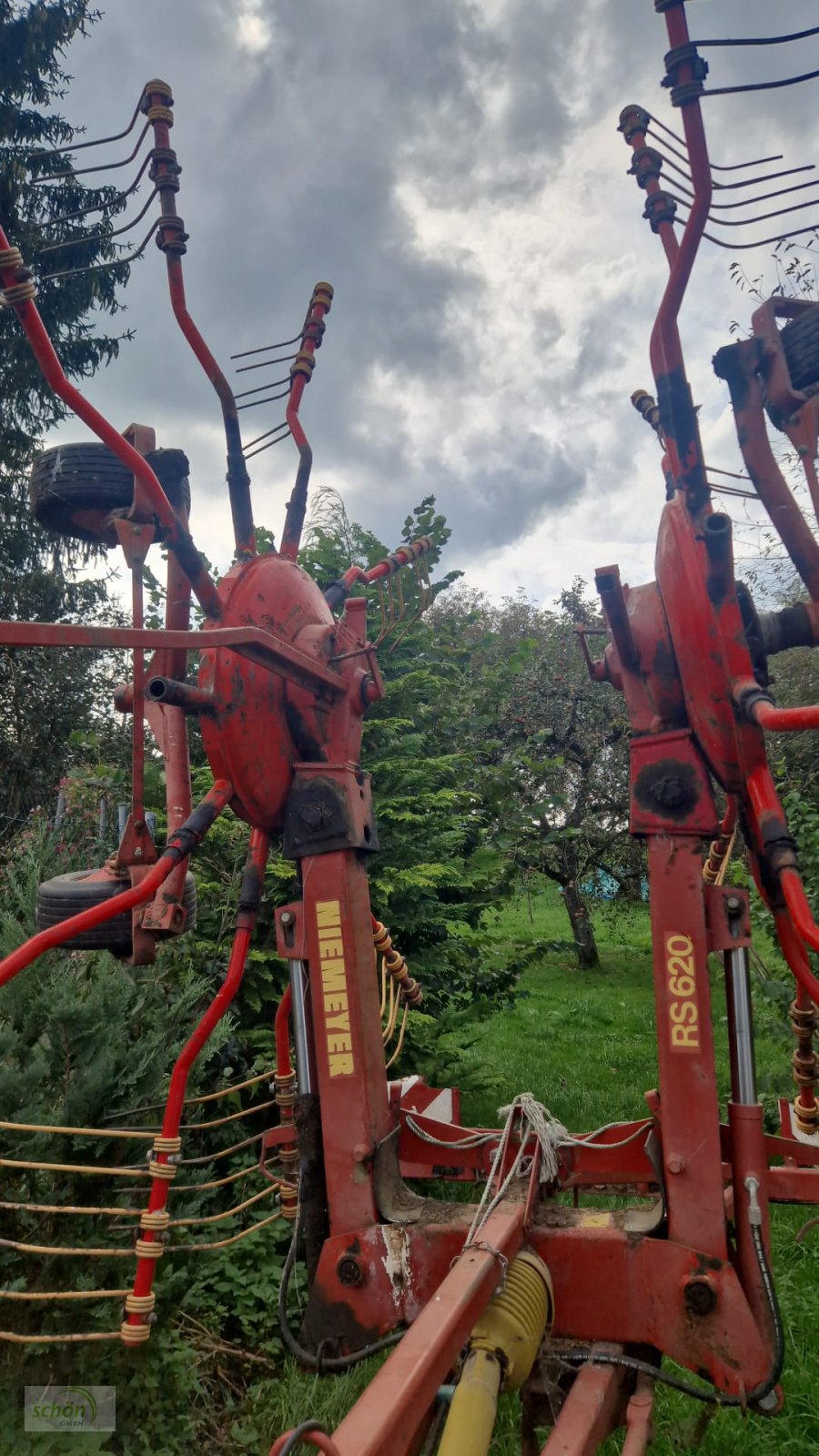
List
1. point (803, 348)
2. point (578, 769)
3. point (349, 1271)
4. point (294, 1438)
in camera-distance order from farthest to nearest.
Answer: point (578, 769), point (349, 1271), point (803, 348), point (294, 1438)

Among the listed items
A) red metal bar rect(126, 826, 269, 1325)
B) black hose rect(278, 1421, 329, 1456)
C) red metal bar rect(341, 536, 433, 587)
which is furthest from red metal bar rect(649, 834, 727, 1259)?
red metal bar rect(341, 536, 433, 587)

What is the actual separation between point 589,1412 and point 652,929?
0.98 m

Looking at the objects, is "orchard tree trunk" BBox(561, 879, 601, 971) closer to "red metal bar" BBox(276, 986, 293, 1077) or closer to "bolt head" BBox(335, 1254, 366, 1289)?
"red metal bar" BBox(276, 986, 293, 1077)

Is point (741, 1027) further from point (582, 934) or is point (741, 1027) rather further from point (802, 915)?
point (582, 934)

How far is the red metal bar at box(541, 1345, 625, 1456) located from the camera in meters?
1.69

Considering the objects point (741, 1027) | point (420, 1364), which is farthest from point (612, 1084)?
point (420, 1364)

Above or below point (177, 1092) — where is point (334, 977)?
above

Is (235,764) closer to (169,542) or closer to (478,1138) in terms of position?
(169,542)

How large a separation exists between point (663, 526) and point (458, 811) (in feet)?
14.5

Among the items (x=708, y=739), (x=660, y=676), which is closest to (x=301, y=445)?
(x=660, y=676)

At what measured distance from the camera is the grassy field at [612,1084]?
10.5ft

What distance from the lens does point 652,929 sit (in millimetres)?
2135

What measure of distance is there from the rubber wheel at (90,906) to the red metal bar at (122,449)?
784 mm

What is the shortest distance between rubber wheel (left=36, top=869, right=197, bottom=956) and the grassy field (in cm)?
185
